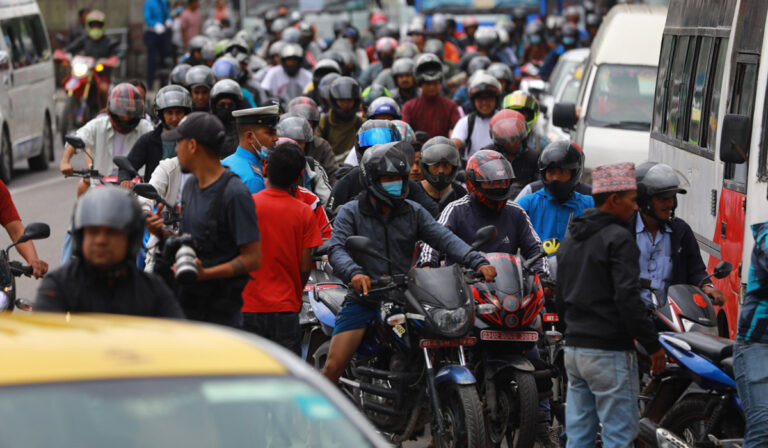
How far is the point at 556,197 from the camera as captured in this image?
8.30m

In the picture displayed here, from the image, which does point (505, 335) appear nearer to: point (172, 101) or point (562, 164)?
point (562, 164)

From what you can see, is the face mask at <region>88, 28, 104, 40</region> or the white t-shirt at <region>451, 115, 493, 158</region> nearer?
the white t-shirt at <region>451, 115, 493, 158</region>

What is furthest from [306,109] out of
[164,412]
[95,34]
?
[95,34]

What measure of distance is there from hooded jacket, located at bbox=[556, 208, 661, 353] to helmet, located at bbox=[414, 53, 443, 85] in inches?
317

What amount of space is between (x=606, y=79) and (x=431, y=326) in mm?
9305

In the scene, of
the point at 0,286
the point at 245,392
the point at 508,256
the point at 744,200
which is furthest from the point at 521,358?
the point at 245,392

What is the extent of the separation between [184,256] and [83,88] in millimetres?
18676

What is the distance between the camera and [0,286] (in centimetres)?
727

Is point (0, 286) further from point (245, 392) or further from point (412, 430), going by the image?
point (245, 392)

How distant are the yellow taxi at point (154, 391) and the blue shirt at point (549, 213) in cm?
458

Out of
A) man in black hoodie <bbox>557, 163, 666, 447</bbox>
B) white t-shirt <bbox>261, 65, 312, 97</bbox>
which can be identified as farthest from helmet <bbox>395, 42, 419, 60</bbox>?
man in black hoodie <bbox>557, 163, 666, 447</bbox>

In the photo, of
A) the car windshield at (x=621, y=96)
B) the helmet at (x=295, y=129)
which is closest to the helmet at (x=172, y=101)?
the helmet at (x=295, y=129)

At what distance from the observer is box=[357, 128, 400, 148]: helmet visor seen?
9.16m

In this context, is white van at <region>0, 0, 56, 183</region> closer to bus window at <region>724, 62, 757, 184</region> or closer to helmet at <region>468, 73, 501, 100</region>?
helmet at <region>468, 73, 501, 100</region>
